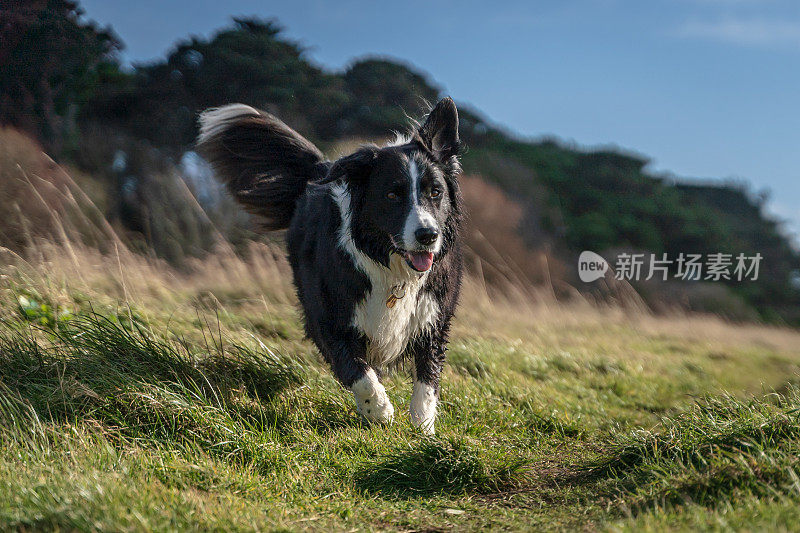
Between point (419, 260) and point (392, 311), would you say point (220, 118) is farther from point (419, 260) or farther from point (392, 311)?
point (419, 260)

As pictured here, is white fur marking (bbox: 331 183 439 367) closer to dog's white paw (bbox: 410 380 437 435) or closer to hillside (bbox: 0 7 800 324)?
dog's white paw (bbox: 410 380 437 435)

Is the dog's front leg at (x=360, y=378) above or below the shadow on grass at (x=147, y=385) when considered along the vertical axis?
above

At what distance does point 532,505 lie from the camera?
381 cm

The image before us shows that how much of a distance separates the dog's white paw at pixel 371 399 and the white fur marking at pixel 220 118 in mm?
2817

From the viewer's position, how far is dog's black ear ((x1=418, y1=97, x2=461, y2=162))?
15.7ft

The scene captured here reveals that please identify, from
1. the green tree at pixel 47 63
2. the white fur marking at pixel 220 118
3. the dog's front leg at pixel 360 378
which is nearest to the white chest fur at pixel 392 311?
the dog's front leg at pixel 360 378

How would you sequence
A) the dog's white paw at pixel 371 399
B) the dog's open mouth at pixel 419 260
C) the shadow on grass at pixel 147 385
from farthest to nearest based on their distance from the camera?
the dog's white paw at pixel 371 399, the dog's open mouth at pixel 419 260, the shadow on grass at pixel 147 385

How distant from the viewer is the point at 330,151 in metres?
15.8

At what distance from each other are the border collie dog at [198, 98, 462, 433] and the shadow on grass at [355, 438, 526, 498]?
37cm

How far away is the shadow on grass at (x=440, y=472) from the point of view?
397cm

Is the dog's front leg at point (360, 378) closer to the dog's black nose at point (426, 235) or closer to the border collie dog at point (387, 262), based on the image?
the border collie dog at point (387, 262)

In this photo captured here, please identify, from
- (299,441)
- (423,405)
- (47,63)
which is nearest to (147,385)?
(299,441)

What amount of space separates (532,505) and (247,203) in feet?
12.2

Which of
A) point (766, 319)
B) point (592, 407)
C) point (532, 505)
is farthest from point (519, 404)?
point (766, 319)
